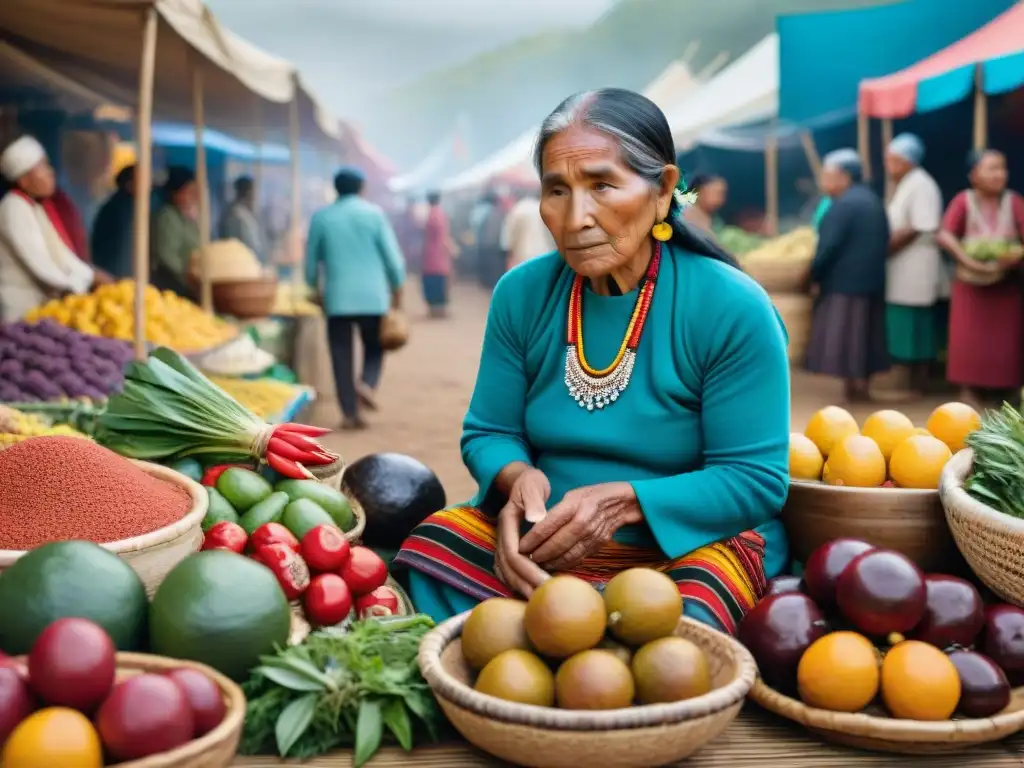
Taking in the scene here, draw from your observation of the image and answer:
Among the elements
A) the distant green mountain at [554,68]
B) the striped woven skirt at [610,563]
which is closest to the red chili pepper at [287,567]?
the striped woven skirt at [610,563]

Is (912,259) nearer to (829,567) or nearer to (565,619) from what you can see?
(829,567)

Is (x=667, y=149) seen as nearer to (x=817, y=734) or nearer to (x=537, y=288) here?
(x=537, y=288)

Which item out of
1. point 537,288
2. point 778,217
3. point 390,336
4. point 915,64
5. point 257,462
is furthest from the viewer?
point 778,217

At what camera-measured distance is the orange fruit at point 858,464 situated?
9.21 feet

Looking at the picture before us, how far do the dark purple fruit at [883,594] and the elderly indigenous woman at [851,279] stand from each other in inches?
270

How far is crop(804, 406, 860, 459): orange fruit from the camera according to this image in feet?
9.91

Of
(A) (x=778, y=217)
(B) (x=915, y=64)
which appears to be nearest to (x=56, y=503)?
(B) (x=915, y=64)

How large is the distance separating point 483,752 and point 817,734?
23.6 inches

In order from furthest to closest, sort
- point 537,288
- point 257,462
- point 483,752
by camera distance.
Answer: point 257,462, point 537,288, point 483,752

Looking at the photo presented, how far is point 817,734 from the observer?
199 cm

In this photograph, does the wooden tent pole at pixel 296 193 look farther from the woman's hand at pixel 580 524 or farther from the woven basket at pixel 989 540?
the woven basket at pixel 989 540

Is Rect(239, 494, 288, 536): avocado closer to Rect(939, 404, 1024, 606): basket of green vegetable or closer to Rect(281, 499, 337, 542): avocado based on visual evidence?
Rect(281, 499, 337, 542): avocado

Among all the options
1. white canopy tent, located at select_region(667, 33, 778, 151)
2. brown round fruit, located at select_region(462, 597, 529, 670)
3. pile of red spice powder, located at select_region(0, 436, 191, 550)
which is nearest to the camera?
brown round fruit, located at select_region(462, 597, 529, 670)

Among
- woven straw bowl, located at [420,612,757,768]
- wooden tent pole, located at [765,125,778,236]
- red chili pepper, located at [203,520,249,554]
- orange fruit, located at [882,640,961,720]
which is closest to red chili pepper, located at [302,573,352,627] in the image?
red chili pepper, located at [203,520,249,554]
